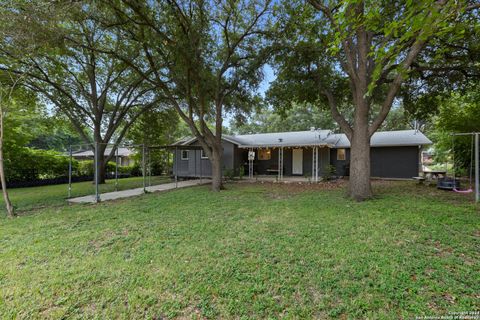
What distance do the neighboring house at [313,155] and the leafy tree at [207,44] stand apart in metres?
3.43

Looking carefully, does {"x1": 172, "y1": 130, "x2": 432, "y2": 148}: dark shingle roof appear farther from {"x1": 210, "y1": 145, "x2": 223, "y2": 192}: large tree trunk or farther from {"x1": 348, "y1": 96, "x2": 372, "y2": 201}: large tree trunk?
{"x1": 348, "y1": 96, "x2": 372, "y2": 201}: large tree trunk

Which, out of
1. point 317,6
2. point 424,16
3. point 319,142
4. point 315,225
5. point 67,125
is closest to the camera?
point 424,16

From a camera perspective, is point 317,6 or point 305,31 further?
point 305,31

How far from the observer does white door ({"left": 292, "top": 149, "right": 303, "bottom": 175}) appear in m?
15.8

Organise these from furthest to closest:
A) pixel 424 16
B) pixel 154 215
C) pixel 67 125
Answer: pixel 67 125 < pixel 154 215 < pixel 424 16

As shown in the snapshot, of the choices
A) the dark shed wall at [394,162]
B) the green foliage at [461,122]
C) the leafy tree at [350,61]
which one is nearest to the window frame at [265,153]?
the dark shed wall at [394,162]

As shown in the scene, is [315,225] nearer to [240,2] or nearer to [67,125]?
[240,2]

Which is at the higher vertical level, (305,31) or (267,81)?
(305,31)

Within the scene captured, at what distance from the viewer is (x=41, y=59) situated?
1098cm

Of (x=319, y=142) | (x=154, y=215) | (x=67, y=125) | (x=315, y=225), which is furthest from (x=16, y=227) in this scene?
(x=67, y=125)

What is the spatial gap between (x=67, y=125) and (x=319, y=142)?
17.6 metres

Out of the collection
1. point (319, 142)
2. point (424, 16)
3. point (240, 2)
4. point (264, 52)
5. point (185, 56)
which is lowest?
point (319, 142)

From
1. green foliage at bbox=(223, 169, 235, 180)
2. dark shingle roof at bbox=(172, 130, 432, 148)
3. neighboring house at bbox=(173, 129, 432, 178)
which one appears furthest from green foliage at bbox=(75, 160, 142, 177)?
green foliage at bbox=(223, 169, 235, 180)

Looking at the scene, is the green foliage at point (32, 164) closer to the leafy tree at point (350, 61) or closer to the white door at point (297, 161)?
the leafy tree at point (350, 61)
